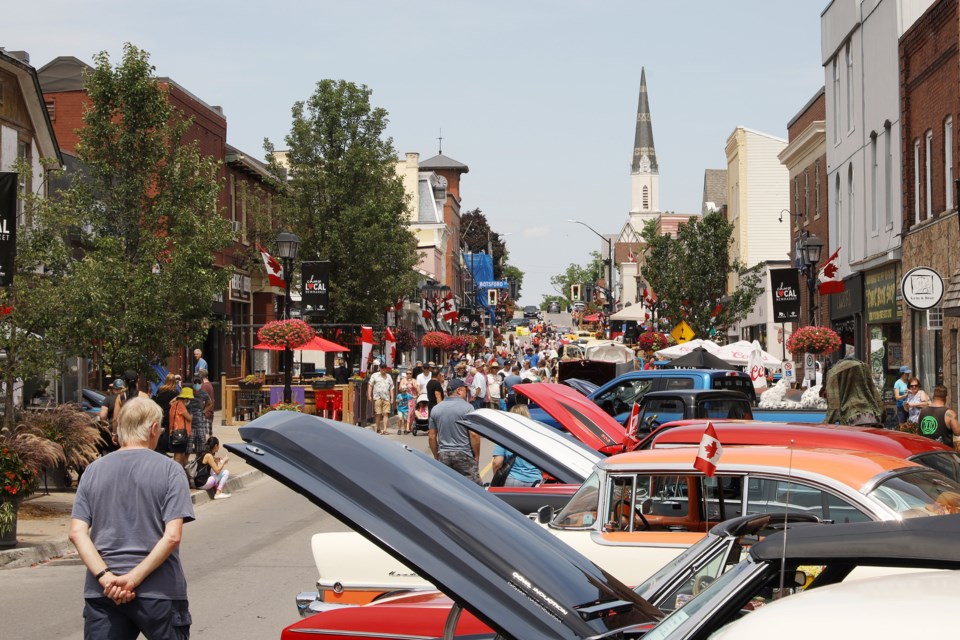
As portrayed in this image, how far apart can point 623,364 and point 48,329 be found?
74.2 feet

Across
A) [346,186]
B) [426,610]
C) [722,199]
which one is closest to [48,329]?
[426,610]

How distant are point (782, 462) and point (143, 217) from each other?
20.0 meters

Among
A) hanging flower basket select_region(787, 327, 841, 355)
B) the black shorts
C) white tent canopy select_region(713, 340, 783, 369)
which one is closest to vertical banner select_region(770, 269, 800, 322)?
hanging flower basket select_region(787, 327, 841, 355)

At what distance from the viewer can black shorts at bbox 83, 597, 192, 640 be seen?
5582 millimetres

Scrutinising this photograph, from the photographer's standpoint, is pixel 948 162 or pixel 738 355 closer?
pixel 948 162

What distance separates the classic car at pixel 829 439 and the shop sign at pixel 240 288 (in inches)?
1384

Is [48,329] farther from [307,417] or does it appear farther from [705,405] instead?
[307,417]

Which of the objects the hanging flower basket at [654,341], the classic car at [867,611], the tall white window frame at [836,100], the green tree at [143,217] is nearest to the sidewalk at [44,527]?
the green tree at [143,217]

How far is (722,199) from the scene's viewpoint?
270 ft

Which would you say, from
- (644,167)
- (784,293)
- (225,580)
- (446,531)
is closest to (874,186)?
(784,293)

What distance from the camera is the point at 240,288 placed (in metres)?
44.4

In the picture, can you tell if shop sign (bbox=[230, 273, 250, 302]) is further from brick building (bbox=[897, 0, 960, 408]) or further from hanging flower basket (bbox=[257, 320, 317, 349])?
brick building (bbox=[897, 0, 960, 408])

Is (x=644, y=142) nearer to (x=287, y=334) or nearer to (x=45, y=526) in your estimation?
(x=287, y=334)

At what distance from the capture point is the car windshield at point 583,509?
292 inches
